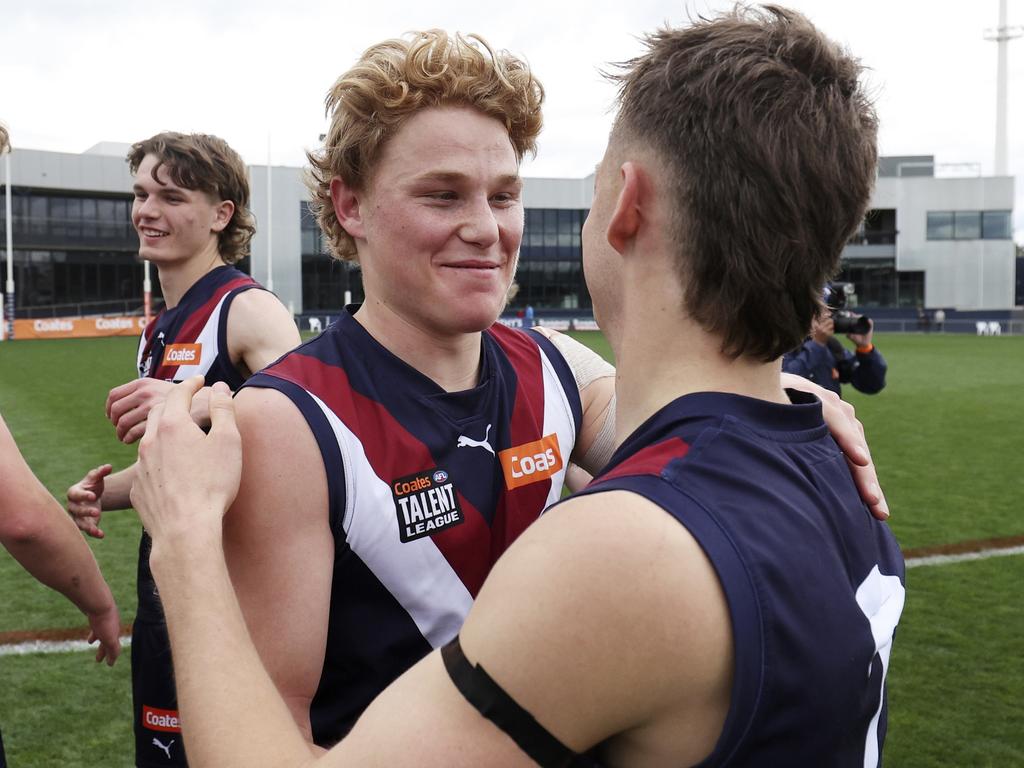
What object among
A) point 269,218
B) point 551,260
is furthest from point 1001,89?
point 269,218

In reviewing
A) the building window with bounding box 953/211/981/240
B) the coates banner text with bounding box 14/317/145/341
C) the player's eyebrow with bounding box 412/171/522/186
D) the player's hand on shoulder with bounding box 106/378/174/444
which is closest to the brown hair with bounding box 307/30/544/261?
the player's eyebrow with bounding box 412/171/522/186

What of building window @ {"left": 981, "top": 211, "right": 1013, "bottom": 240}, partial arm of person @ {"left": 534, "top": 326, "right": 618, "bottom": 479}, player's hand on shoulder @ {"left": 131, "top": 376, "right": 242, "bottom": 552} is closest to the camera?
player's hand on shoulder @ {"left": 131, "top": 376, "right": 242, "bottom": 552}

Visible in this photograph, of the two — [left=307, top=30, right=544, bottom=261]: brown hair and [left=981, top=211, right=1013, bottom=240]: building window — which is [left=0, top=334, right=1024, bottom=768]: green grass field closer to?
[left=307, top=30, right=544, bottom=261]: brown hair

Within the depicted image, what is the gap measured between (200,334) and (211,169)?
0.76 m

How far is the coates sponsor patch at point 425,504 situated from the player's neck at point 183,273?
2.26m

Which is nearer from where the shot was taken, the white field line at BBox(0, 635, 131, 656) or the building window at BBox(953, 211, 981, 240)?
the white field line at BBox(0, 635, 131, 656)

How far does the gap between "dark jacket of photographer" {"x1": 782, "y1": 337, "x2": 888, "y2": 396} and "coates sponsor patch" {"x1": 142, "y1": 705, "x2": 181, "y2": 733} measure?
601 centimetres

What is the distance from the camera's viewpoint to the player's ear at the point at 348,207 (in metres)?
2.14

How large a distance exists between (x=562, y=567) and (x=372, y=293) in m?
1.21

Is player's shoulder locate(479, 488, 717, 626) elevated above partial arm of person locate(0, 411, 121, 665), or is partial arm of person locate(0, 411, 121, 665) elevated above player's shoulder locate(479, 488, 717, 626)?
player's shoulder locate(479, 488, 717, 626)

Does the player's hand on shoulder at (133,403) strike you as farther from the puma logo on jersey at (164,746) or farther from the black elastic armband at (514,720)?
the black elastic armband at (514,720)

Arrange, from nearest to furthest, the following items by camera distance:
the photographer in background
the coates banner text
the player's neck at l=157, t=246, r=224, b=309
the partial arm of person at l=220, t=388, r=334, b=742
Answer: the partial arm of person at l=220, t=388, r=334, b=742 → the player's neck at l=157, t=246, r=224, b=309 → the photographer in background → the coates banner text

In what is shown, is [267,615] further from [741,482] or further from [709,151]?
[709,151]

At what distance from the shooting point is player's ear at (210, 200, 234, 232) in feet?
12.8
